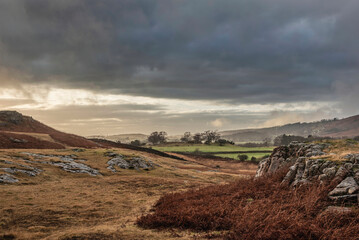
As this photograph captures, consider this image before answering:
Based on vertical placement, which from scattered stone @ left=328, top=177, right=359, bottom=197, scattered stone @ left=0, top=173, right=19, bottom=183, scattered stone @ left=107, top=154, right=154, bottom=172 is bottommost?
scattered stone @ left=107, top=154, right=154, bottom=172

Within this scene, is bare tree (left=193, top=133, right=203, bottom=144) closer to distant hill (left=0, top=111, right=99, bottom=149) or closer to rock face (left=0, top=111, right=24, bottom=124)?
distant hill (left=0, top=111, right=99, bottom=149)

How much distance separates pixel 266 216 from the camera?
1220 centimetres

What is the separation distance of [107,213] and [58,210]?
11.7 feet

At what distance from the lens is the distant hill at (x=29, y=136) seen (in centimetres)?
5228

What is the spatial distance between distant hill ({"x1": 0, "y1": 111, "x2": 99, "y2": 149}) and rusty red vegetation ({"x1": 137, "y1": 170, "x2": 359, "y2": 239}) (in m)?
48.9

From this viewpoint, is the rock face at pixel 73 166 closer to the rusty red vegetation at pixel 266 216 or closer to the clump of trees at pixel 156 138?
the rusty red vegetation at pixel 266 216

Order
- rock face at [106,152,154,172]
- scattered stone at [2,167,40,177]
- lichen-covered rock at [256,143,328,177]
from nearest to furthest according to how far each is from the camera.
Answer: lichen-covered rock at [256,143,328,177], scattered stone at [2,167,40,177], rock face at [106,152,154,172]

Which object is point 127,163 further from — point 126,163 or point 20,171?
point 20,171

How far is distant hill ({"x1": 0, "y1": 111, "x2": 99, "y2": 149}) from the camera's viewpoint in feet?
172

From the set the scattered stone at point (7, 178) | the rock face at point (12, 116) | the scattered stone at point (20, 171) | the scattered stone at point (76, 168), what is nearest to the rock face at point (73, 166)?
the scattered stone at point (76, 168)

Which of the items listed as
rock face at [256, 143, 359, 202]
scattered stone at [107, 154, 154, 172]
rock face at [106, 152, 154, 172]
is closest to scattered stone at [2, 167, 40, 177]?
rock face at [106, 152, 154, 172]

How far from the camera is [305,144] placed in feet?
81.6

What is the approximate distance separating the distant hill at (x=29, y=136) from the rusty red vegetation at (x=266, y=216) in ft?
160

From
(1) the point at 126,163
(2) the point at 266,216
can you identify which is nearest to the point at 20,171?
(1) the point at 126,163
